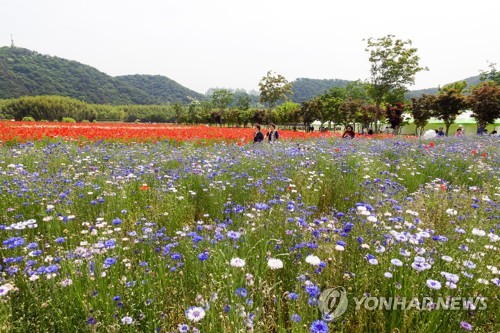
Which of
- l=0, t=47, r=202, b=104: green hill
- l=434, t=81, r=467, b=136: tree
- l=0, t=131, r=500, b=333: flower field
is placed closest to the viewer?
l=0, t=131, r=500, b=333: flower field

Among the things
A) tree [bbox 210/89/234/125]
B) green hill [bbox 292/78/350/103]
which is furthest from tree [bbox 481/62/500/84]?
green hill [bbox 292/78/350/103]

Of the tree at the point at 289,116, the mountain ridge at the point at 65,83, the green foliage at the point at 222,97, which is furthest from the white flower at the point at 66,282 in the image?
the mountain ridge at the point at 65,83

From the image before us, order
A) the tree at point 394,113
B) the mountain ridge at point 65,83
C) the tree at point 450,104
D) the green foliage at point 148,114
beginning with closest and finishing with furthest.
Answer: the tree at point 450,104
the tree at point 394,113
the green foliage at point 148,114
the mountain ridge at point 65,83

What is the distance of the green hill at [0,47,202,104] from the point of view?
4109 inches

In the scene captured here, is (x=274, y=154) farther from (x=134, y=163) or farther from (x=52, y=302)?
(x=52, y=302)

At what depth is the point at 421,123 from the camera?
37094 millimetres

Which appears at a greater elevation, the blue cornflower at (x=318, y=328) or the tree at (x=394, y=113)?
the tree at (x=394, y=113)

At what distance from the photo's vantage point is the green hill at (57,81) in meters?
104

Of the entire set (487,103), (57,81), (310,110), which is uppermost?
(57,81)

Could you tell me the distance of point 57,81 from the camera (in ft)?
375

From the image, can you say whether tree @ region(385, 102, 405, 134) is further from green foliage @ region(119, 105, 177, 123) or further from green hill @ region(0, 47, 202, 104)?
green hill @ region(0, 47, 202, 104)

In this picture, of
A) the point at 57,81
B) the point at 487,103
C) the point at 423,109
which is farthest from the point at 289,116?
the point at 57,81

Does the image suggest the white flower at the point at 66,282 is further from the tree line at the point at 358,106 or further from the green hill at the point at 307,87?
the green hill at the point at 307,87

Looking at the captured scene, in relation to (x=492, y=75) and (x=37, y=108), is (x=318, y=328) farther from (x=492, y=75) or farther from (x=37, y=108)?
(x=37, y=108)
